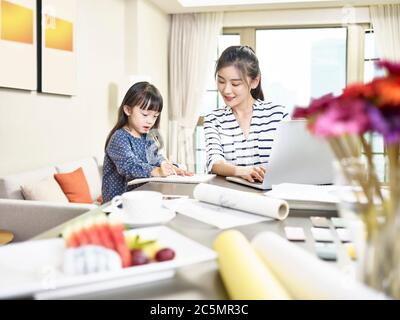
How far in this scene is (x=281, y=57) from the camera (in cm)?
602

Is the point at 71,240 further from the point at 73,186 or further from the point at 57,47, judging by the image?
the point at 57,47

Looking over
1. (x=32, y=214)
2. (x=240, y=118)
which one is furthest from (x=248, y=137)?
(x=32, y=214)

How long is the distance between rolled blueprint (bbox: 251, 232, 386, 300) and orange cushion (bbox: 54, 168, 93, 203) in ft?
8.56

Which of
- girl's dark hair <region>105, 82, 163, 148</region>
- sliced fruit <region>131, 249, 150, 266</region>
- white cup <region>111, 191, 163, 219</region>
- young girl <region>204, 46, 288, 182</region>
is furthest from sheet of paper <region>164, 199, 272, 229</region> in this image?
girl's dark hair <region>105, 82, 163, 148</region>

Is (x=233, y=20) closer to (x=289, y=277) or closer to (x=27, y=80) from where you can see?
(x=27, y=80)

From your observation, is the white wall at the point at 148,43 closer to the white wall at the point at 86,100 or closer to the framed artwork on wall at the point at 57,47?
the white wall at the point at 86,100

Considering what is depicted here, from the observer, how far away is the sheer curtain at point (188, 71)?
19.9 feet

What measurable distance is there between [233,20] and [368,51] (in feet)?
6.38

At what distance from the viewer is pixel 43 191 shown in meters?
2.68

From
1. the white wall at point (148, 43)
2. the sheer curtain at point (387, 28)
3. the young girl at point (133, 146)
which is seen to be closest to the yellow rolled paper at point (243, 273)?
the young girl at point (133, 146)

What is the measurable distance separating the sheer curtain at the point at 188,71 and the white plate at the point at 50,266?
5.40m

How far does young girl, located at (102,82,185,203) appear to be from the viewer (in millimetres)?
2123
